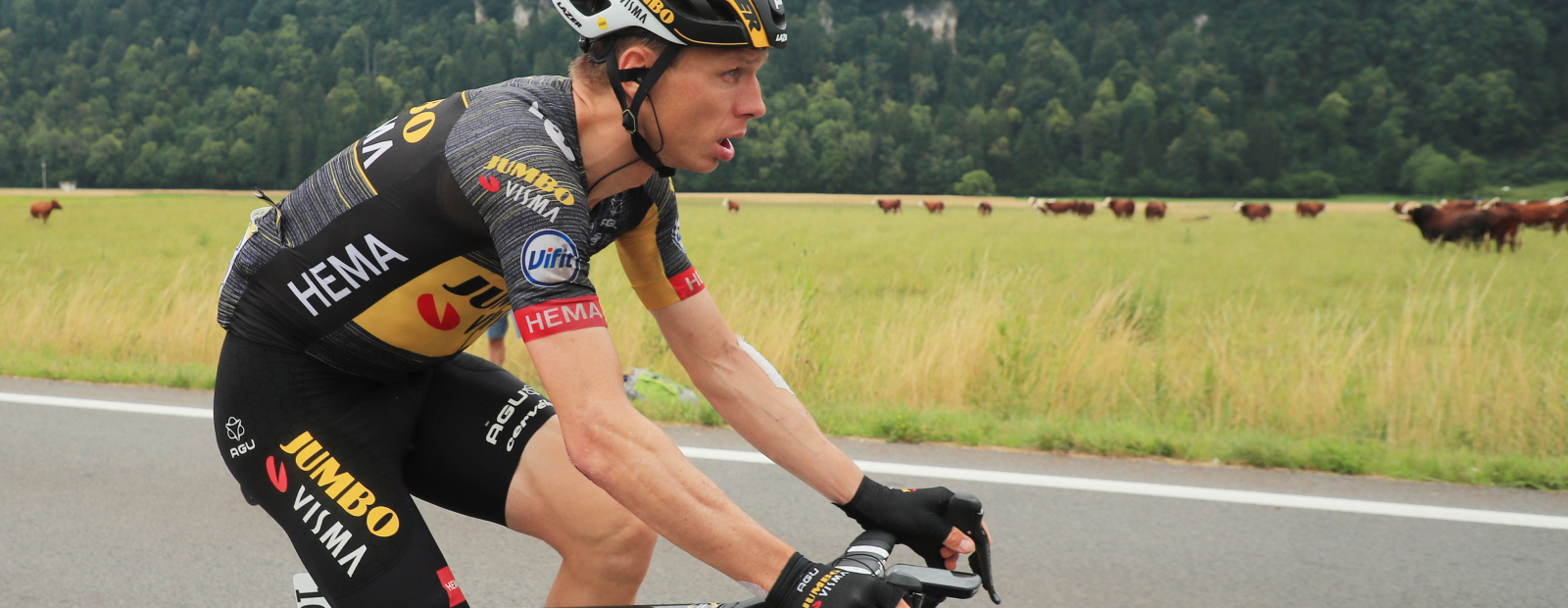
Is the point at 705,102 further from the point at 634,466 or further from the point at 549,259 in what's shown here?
the point at 634,466

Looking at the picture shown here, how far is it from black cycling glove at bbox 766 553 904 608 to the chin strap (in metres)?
0.79

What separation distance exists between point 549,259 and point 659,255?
2.22ft

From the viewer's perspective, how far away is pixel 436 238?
187 cm

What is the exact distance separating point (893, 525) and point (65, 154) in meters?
93.8

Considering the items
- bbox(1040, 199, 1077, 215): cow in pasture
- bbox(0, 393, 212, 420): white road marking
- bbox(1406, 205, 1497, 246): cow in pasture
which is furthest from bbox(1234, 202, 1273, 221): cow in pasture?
bbox(0, 393, 212, 420): white road marking

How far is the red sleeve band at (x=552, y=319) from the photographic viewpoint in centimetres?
157

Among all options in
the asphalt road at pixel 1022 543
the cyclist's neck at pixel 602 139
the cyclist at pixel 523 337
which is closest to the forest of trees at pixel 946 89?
the asphalt road at pixel 1022 543

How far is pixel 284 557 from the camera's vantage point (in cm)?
379

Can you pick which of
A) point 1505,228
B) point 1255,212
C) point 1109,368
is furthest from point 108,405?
point 1255,212

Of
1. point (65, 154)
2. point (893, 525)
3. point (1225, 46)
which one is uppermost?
point (1225, 46)

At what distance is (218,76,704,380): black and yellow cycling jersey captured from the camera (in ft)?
5.33

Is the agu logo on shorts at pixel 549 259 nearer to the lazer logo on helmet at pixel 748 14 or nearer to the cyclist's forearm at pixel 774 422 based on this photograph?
the lazer logo on helmet at pixel 748 14

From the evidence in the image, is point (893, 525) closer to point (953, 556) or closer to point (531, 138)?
point (953, 556)

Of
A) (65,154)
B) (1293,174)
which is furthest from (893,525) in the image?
(1293,174)
